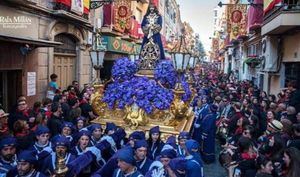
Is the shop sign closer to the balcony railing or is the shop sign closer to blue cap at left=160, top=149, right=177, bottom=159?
the balcony railing

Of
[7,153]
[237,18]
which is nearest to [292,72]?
[237,18]

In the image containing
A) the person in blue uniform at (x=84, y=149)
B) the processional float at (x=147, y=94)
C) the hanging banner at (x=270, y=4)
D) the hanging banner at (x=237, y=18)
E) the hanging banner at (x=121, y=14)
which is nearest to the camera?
the person in blue uniform at (x=84, y=149)

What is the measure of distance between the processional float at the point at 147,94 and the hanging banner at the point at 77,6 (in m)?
5.74

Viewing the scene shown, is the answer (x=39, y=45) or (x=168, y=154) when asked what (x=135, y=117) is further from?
(x=39, y=45)

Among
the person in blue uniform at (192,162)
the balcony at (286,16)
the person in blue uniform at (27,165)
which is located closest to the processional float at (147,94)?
the person in blue uniform at (192,162)

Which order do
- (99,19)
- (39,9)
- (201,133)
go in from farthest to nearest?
(99,19)
(39,9)
(201,133)

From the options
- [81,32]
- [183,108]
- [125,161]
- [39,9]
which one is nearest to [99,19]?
[81,32]

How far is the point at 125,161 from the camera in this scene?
15.2 ft

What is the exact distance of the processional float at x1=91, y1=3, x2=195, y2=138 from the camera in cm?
817

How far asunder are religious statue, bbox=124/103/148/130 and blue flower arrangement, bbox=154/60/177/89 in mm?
1282

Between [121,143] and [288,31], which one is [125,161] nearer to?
[121,143]

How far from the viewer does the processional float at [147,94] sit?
817 centimetres

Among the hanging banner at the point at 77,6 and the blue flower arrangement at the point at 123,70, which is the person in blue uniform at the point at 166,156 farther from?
the hanging banner at the point at 77,6

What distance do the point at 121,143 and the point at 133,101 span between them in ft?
4.66
